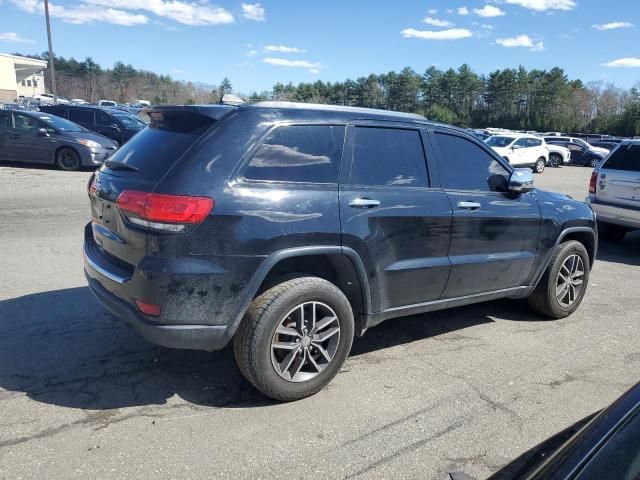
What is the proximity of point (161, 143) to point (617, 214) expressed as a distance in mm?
7769

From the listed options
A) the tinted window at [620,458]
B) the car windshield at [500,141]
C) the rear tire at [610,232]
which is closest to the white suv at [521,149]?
the car windshield at [500,141]

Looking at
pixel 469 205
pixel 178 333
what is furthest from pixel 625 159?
pixel 178 333

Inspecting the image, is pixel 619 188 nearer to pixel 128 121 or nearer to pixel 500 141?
pixel 128 121

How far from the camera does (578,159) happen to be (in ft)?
113

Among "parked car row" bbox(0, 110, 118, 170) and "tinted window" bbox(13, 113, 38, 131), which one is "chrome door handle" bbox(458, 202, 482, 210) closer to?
"parked car row" bbox(0, 110, 118, 170)

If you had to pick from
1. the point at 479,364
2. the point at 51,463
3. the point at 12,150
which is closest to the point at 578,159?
the point at 12,150

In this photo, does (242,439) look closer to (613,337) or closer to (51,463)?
(51,463)

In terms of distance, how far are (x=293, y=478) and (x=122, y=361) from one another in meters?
1.79

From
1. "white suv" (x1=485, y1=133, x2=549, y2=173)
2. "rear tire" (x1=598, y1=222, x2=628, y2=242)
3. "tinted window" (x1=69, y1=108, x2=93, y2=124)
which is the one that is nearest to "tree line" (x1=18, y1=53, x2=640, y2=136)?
"white suv" (x1=485, y1=133, x2=549, y2=173)

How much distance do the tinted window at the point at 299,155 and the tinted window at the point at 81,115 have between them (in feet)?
56.1

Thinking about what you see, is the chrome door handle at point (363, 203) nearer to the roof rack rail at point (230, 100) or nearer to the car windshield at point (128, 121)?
the roof rack rail at point (230, 100)

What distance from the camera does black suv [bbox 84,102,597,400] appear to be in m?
3.18

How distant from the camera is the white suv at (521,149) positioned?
26.1 metres

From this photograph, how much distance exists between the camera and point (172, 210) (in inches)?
123
